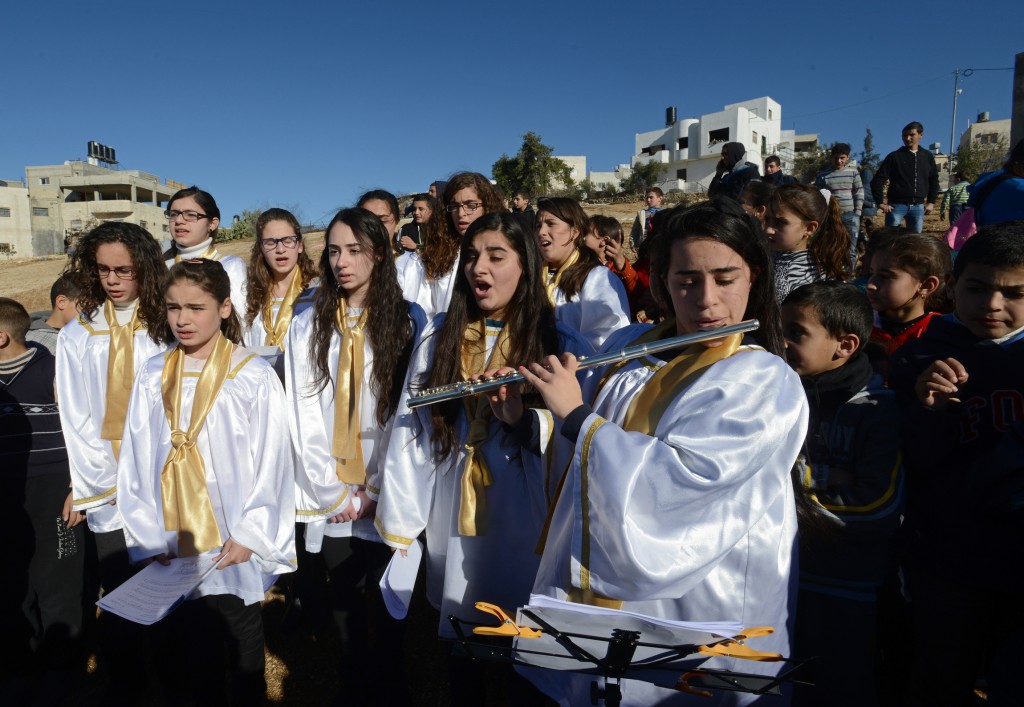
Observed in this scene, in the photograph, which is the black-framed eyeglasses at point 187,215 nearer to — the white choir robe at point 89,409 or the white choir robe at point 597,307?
the white choir robe at point 89,409

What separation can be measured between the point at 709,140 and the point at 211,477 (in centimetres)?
6578

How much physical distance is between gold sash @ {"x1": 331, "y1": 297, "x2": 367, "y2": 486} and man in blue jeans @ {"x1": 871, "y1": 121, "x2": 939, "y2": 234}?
837 cm

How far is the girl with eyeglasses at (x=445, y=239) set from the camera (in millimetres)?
4352

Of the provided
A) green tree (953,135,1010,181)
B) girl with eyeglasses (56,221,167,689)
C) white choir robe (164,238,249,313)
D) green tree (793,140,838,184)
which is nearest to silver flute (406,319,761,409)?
girl with eyeglasses (56,221,167,689)

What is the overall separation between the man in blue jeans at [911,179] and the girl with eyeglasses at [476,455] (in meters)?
7.98

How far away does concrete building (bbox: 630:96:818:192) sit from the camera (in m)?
58.0

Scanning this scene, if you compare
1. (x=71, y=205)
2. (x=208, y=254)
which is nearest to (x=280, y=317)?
(x=208, y=254)

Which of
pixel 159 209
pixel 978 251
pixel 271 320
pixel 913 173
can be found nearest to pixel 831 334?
pixel 978 251

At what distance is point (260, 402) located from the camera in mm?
2783

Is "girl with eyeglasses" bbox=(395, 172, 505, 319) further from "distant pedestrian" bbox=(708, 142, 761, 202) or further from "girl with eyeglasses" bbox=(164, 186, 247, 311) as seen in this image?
"distant pedestrian" bbox=(708, 142, 761, 202)

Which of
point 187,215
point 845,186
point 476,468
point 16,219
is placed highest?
point 16,219

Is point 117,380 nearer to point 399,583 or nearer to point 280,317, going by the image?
point 280,317

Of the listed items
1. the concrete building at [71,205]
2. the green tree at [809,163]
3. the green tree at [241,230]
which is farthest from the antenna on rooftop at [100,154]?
the green tree at [809,163]

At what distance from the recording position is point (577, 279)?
3.99 meters
